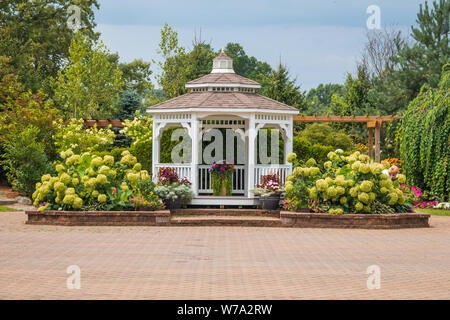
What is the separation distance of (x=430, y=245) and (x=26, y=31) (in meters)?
33.7

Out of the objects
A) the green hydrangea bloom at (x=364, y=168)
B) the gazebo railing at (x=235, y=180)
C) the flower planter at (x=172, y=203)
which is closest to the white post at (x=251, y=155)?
the gazebo railing at (x=235, y=180)

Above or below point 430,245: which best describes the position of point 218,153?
above

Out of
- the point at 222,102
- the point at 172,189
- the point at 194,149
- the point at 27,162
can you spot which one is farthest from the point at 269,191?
the point at 27,162

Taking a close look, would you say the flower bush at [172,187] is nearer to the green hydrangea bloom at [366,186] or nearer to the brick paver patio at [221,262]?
the brick paver patio at [221,262]

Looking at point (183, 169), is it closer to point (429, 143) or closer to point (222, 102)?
point (222, 102)

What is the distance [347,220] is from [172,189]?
481 cm

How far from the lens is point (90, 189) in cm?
1647

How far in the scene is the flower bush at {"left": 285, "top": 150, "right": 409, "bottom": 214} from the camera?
16234 millimetres

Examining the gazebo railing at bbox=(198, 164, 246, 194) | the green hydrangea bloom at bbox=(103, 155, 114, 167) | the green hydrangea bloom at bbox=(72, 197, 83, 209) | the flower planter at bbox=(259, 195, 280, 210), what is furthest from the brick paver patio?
the gazebo railing at bbox=(198, 164, 246, 194)

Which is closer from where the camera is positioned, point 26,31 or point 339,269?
point 339,269

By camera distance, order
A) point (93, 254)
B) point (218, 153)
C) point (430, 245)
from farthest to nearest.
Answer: point (218, 153) < point (430, 245) < point (93, 254)

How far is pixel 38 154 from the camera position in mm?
22000
